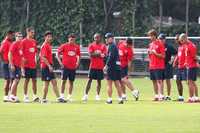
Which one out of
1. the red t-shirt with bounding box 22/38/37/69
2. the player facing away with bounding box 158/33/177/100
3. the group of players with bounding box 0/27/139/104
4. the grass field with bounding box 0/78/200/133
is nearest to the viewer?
the grass field with bounding box 0/78/200/133

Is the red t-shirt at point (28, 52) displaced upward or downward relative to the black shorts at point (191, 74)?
upward

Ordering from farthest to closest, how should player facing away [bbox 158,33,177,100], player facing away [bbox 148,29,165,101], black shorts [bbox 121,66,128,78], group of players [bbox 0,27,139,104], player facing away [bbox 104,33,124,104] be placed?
player facing away [bbox 158,33,177,100] → black shorts [bbox 121,66,128,78] → player facing away [bbox 148,29,165,101] → group of players [bbox 0,27,139,104] → player facing away [bbox 104,33,124,104]

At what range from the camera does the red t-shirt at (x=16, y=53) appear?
25.7 metres

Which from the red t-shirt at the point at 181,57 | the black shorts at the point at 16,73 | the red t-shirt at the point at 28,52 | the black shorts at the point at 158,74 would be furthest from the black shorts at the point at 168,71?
the black shorts at the point at 16,73

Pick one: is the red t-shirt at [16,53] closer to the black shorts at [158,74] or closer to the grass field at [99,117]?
the grass field at [99,117]

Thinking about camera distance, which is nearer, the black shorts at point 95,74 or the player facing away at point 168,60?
the black shorts at point 95,74

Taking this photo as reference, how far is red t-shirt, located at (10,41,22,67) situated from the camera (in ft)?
84.3

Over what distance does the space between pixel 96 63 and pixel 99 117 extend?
7.74 meters

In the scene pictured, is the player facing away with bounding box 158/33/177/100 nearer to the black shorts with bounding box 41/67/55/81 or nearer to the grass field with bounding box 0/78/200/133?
the grass field with bounding box 0/78/200/133

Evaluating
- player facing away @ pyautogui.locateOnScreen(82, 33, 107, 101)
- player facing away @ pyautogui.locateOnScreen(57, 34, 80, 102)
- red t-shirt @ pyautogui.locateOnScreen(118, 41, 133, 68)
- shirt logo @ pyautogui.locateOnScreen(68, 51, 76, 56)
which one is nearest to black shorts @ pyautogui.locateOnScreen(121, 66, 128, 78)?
red t-shirt @ pyautogui.locateOnScreen(118, 41, 133, 68)

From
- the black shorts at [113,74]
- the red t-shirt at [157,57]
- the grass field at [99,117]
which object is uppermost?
the red t-shirt at [157,57]

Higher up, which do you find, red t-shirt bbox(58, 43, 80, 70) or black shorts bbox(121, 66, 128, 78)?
red t-shirt bbox(58, 43, 80, 70)

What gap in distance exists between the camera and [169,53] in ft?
90.9

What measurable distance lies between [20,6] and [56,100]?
98.4 feet
